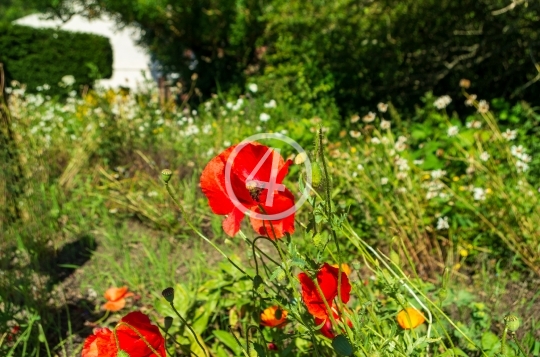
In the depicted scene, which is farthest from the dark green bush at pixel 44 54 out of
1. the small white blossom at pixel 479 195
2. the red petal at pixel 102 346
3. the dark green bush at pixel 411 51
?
the red petal at pixel 102 346

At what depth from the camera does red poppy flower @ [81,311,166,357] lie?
100 centimetres

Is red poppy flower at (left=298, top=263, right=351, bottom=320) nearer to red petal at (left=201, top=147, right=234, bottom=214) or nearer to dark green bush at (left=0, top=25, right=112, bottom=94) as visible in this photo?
red petal at (left=201, top=147, right=234, bottom=214)

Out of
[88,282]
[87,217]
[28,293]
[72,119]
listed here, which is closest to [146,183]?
[87,217]

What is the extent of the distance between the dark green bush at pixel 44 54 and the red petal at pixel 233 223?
12888 mm

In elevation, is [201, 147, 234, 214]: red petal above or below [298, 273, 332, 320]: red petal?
above

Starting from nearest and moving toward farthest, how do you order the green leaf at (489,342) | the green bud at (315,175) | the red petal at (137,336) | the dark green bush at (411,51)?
the green bud at (315,175) < the red petal at (137,336) < the green leaf at (489,342) < the dark green bush at (411,51)

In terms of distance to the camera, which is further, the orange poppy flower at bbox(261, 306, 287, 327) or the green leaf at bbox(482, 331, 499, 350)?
the green leaf at bbox(482, 331, 499, 350)

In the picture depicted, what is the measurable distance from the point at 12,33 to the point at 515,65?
39.9 ft

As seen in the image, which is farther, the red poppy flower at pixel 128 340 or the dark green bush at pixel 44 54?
the dark green bush at pixel 44 54

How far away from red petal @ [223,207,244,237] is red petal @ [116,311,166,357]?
283 mm

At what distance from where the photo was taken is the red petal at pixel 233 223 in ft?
2.89

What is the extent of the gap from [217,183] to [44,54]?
14.3m

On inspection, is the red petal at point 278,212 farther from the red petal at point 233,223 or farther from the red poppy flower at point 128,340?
the red poppy flower at point 128,340

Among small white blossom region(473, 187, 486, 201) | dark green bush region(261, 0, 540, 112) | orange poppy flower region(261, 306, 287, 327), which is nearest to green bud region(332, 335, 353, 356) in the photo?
orange poppy flower region(261, 306, 287, 327)
